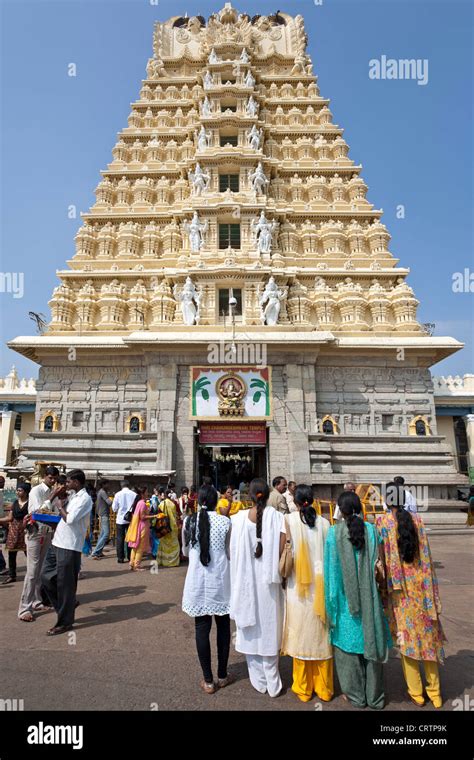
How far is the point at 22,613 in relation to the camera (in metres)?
6.22

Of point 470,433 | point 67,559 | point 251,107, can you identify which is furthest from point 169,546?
point 251,107

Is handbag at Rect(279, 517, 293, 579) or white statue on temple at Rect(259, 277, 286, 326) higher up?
white statue on temple at Rect(259, 277, 286, 326)

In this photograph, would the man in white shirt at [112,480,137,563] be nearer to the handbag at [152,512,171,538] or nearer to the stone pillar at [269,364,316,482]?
the handbag at [152,512,171,538]

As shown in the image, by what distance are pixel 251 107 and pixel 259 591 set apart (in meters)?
25.1

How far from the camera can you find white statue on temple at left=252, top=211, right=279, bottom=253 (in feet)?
63.6

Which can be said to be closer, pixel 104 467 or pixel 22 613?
pixel 22 613

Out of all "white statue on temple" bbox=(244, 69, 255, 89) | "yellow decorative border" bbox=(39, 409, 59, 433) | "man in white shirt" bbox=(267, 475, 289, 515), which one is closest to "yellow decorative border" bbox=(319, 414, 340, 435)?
"man in white shirt" bbox=(267, 475, 289, 515)

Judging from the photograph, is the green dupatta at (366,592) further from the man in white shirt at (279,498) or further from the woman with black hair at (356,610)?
the man in white shirt at (279,498)

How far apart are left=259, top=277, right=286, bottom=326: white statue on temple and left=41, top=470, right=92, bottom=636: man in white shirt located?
12701mm

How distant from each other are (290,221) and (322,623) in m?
20.6

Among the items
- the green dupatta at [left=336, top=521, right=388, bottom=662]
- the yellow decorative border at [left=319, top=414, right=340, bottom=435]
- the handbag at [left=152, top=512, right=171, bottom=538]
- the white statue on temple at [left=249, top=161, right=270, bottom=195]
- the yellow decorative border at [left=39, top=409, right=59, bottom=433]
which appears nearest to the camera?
the green dupatta at [left=336, top=521, right=388, bottom=662]
